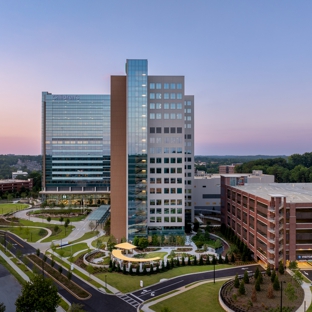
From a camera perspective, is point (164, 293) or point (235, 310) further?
point (164, 293)

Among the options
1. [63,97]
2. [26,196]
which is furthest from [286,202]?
[26,196]

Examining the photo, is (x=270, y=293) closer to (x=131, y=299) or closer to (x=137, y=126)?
(x=131, y=299)

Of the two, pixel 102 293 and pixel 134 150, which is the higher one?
pixel 134 150

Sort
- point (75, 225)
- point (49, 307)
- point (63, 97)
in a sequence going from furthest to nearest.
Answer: point (63, 97)
point (75, 225)
point (49, 307)

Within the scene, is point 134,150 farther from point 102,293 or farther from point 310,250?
point 310,250

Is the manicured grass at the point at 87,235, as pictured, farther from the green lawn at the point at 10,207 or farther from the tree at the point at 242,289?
the green lawn at the point at 10,207
